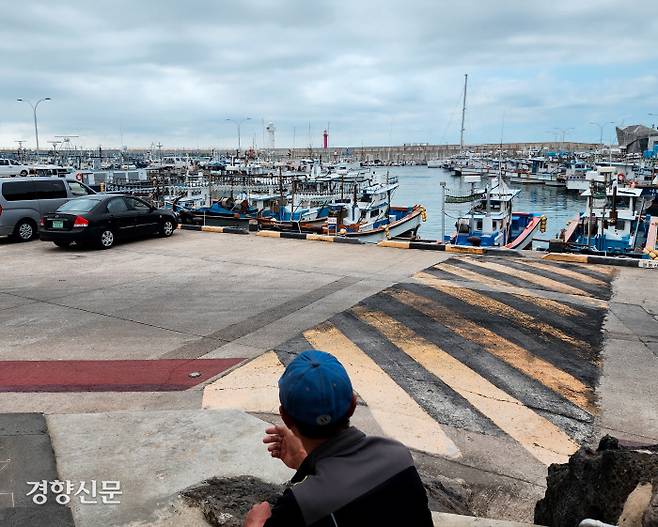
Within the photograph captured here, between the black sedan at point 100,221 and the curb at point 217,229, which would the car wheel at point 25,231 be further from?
the curb at point 217,229

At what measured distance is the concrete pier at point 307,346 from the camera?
169 inches

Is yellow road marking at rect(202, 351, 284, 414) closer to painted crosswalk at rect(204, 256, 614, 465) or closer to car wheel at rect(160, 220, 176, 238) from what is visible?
painted crosswalk at rect(204, 256, 614, 465)

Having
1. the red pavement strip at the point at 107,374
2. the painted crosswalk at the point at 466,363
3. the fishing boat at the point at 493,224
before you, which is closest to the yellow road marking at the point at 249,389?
the painted crosswalk at the point at 466,363

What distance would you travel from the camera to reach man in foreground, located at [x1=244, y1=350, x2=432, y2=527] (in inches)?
70.8

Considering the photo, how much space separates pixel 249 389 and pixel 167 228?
39.3 feet

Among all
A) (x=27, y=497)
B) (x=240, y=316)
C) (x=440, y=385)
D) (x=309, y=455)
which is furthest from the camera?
(x=240, y=316)

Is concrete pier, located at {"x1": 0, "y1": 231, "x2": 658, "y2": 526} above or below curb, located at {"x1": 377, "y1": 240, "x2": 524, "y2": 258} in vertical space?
below

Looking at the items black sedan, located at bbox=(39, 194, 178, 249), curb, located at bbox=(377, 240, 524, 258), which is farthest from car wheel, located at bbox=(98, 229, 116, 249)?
curb, located at bbox=(377, 240, 524, 258)

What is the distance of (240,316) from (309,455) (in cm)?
653

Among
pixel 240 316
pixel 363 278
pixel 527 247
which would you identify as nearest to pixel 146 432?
pixel 240 316

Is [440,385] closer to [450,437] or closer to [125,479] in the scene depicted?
[450,437]

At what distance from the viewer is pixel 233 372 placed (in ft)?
20.3

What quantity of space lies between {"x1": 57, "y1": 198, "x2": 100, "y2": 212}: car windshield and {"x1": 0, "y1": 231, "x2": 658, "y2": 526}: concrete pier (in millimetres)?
2859

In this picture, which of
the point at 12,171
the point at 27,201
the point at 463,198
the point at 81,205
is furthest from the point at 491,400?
the point at 12,171
